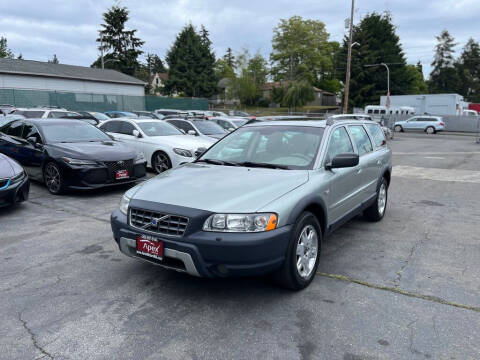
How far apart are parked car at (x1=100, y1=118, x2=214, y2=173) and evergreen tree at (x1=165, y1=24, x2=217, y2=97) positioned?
153 feet

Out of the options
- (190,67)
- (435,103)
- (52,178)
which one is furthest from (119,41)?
(52,178)

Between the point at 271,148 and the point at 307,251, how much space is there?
129 cm

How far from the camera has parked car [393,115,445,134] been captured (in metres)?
33.4

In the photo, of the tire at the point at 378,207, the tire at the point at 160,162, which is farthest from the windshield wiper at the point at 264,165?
the tire at the point at 160,162

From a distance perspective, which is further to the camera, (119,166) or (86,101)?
(86,101)

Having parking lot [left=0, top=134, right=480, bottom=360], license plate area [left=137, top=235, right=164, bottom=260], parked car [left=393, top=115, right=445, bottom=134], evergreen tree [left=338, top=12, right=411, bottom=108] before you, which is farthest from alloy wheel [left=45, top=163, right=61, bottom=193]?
evergreen tree [left=338, top=12, right=411, bottom=108]

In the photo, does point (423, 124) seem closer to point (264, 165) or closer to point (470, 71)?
point (264, 165)

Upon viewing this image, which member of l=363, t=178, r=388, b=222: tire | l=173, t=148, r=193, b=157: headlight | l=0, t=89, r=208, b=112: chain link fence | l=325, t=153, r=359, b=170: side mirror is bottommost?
l=363, t=178, r=388, b=222: tire

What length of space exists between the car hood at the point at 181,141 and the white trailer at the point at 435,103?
38.0 meters

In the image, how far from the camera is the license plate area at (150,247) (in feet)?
10.5

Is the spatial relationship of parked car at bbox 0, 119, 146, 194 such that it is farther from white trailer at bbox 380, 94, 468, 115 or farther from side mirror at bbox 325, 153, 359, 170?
white trailer at bbox 380, 94, 468, 115

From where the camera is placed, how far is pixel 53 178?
A: 24.4 feet

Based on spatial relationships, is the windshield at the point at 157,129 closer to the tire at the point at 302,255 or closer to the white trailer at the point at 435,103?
the tire at the point at 302,255

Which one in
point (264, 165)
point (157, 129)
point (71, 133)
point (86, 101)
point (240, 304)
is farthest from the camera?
point (86, 101)
